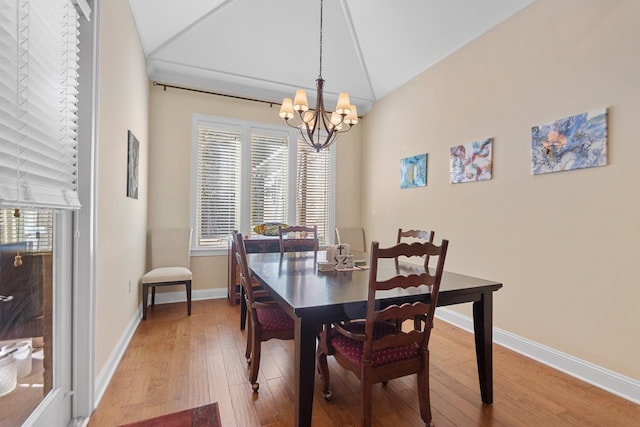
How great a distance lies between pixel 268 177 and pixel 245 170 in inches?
14.0

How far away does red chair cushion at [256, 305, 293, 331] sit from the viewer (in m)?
2.00

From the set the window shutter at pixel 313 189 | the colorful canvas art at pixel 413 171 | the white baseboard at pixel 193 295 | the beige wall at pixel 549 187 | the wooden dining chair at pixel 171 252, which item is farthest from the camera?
the window shutter at pixel 313 189

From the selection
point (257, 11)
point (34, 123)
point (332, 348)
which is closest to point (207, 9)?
point (257, 11)

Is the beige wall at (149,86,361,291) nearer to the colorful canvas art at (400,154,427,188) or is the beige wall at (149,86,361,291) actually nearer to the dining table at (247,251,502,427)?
the dining table at (247,251,502,427)

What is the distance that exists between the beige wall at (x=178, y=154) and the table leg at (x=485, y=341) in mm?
3345

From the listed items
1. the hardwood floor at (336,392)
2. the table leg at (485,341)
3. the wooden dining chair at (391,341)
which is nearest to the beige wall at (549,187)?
the hardwood floor at (336,392)

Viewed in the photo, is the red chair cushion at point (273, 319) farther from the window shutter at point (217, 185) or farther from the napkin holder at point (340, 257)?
the window shutter at point (217, 185)

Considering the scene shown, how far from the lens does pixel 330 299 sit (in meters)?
1.52

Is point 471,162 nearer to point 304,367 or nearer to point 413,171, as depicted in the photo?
point 413,171

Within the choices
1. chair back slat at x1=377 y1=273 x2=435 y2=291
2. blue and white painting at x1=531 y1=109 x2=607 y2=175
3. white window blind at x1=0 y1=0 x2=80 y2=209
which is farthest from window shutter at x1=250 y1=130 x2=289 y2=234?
chair back slat at x1=377 y1=273 x2=435 y2=291

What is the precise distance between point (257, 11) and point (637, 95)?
11.5 feet

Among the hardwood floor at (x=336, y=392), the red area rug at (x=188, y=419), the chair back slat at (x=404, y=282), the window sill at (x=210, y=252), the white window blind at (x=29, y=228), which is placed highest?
the white window blind at (x=29, y=228)

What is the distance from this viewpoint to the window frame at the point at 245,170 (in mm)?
4121

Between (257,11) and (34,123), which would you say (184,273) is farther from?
(257,11)
